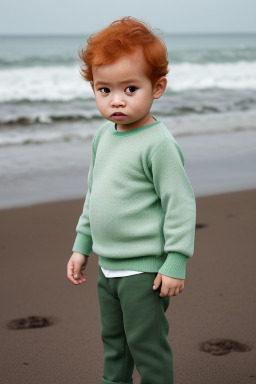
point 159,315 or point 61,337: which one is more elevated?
point 159,315

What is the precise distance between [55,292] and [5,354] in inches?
24.8

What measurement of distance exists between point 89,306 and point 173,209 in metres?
1.35

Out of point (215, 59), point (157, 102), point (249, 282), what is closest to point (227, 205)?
point (249, 282)

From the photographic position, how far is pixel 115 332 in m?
2.00

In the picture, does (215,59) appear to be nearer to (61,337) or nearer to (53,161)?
(53,161)

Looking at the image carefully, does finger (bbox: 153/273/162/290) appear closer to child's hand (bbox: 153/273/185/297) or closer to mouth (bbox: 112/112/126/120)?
child's hand (bbox: 153/273/185/297)

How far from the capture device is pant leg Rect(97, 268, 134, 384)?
6.47 feet

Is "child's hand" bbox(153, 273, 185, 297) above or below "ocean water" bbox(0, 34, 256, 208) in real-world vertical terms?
below

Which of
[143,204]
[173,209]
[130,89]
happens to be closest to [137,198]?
[143,204]

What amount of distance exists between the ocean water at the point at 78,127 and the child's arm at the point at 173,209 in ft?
1.65

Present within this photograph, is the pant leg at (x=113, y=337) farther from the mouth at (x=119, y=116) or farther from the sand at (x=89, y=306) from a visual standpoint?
the mouth at (x=119, y=116)

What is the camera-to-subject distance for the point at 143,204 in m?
1.84

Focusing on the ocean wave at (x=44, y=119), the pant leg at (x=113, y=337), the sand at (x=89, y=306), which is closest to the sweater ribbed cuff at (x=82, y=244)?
the pant leg at (x=113, y=337)

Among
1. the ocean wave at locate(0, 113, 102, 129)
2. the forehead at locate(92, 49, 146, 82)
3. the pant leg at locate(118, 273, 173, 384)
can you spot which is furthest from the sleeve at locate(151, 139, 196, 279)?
the ocean wave at locate(0, 113, 102, 129)
